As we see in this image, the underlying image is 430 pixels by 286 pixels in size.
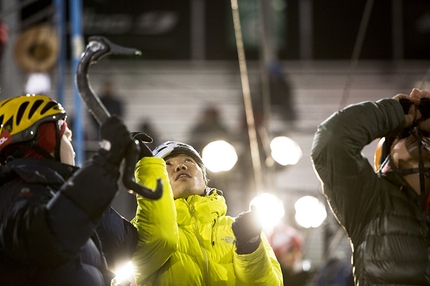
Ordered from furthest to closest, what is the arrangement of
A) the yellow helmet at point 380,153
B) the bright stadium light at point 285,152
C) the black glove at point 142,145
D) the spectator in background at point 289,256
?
the bright stadium light at point 285,152 → the spectator in background at point 289,256 → the yellow helmet at point 380,153 → the black glove at point 142,145

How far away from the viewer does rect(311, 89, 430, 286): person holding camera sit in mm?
3336

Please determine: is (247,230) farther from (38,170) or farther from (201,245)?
(38,170)

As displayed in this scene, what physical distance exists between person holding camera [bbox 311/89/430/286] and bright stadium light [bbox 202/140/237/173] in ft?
20.6

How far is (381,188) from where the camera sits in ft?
11.4

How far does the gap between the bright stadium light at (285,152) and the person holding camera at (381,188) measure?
277 inches

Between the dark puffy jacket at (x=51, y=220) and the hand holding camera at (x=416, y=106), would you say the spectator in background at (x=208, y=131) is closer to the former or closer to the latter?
the hand holding camera at (x=416, y=106)

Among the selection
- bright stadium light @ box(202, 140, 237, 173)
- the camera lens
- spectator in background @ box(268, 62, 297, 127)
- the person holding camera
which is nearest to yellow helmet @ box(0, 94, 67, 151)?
the person holding camera

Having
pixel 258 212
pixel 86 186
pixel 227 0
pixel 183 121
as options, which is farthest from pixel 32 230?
pixel 227 0

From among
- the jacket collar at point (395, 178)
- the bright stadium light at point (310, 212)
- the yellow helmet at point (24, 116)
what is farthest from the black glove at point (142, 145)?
the bright stadium light at point (310, 212)

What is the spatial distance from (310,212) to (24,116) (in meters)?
7.81

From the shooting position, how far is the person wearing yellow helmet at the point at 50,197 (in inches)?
111

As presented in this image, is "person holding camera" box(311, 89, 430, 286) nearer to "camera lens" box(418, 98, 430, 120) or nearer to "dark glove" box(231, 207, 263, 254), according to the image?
"camera lens" box(418, 98, 430, 120)

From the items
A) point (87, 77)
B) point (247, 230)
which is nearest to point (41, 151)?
point (87, 77)

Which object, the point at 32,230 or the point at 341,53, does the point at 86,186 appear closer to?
the point at 32,230
